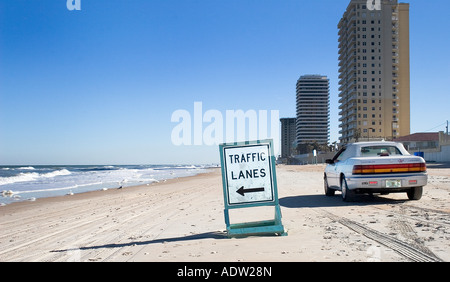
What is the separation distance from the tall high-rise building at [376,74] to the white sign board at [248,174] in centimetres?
10696

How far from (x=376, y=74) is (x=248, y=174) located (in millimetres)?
114424

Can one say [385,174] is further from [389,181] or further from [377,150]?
[377,150]

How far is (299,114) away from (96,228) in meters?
180

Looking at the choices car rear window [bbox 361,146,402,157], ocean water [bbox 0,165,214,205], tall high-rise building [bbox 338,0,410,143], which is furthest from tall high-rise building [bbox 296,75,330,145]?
Result: car rear window [bbox 361,146,402,157]

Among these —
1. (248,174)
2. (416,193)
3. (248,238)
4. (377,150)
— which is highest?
(377,150)

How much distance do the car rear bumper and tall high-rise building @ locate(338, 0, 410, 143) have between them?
10240cm

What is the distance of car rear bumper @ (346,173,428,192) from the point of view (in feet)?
31.7

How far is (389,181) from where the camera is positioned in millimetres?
9633

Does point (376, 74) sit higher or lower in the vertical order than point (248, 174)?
higher

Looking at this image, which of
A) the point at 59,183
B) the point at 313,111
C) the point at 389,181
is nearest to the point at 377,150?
the point at 389,181

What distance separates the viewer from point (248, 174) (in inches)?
252

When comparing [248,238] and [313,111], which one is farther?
[313,111]

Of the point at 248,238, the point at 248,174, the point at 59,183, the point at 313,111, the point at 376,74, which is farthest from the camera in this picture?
the point at 313,111

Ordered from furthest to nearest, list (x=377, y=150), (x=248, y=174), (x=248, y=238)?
(x=377, y=150), (x=248, y=174), (x=248, y=238)
